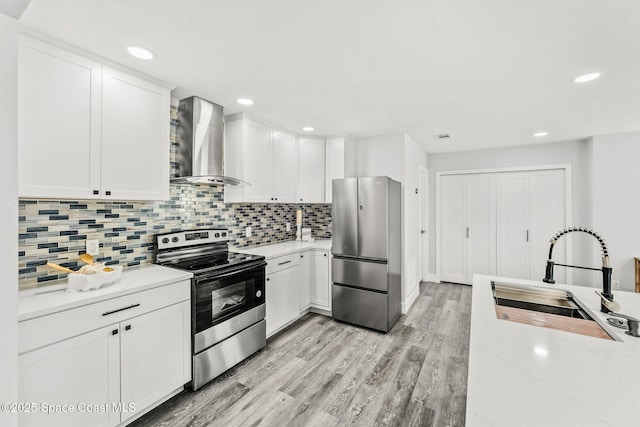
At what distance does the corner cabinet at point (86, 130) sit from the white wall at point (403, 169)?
2.43 meters

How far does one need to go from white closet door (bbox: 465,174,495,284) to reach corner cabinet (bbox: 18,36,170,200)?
474cm

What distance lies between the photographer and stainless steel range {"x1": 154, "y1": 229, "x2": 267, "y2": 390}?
2100 mm

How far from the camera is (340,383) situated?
2244mm

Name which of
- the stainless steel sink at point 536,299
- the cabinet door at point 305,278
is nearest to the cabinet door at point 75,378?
the cabinet door at point 305,278

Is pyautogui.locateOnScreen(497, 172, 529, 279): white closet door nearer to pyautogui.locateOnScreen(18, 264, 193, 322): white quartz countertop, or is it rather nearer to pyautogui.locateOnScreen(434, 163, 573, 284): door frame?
pyautogui.locateOnScreen(434, 163, 573, 284): door frame


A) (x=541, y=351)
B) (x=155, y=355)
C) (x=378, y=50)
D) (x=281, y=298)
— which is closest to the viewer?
(x=541, y=351)

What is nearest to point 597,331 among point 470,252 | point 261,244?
point 261,244

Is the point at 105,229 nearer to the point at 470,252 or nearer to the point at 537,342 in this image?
the point at 537,342

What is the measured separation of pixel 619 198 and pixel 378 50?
13.7ft

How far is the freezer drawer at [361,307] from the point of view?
311 cm

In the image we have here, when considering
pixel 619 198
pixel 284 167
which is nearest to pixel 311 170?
pixel 284 167

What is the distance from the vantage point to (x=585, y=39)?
160 centimetres

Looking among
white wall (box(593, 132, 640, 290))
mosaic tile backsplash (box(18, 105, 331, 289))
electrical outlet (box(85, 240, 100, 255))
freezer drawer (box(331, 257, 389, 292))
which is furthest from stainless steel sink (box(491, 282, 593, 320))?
electrical outlet (box(85, 240, 100, 255))

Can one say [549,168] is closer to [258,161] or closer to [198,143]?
[258,161]
